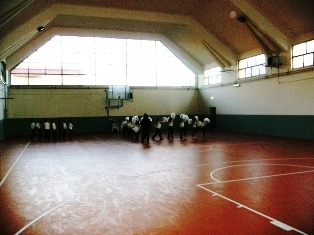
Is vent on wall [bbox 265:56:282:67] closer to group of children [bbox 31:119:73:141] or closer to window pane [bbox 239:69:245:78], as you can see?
window pane [bbox 239:69:245:78]

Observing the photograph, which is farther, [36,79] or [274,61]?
[36,79]

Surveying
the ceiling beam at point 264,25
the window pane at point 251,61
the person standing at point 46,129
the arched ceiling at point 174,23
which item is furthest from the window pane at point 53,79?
the window pane at point 251,61

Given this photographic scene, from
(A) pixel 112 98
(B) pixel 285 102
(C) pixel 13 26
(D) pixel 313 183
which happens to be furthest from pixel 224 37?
(D) pixel 313 183

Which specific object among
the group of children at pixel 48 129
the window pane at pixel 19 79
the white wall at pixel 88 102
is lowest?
the group of children at pixel 48 129

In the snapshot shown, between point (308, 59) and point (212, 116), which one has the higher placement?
point (308, 59)

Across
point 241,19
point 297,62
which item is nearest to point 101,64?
point 241,19

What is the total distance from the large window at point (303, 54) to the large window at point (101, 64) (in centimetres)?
1274

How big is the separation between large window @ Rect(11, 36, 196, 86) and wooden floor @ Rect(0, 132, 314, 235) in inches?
656

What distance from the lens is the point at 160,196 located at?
20.1 feet

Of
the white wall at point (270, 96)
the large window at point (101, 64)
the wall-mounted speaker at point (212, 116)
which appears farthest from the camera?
the wall-mounted speaker at point (212, 116)

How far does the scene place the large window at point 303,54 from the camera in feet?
57.1

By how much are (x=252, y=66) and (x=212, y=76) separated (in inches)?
231

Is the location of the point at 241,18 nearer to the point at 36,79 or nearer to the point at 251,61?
the point at 251,61

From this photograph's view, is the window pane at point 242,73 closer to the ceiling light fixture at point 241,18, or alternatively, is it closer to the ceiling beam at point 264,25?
the ceiling beam at point 264,25
